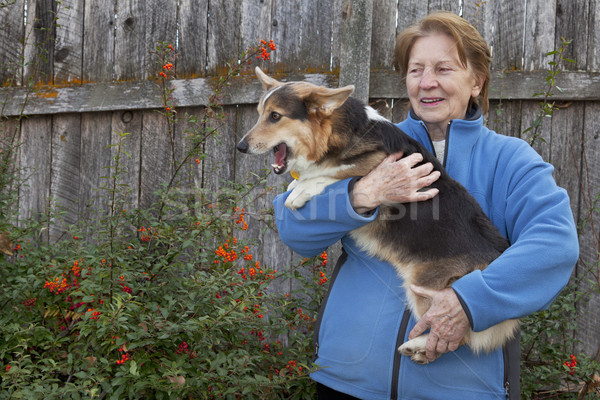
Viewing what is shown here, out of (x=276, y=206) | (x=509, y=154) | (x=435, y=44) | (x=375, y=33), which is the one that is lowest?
(x=276, y=206)

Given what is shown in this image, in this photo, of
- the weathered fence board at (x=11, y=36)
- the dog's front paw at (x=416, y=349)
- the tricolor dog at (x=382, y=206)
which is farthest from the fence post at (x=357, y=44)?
the weathered fence board at (x=11, y=36)

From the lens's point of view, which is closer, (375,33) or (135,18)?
(375,33)

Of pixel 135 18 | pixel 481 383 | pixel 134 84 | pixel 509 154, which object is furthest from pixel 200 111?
pixel 481 383

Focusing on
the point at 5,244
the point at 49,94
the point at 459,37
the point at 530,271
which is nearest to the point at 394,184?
the point at 530,271

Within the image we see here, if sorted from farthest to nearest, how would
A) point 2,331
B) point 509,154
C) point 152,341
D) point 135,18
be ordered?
point 135,18 → point 2,331 → point 152,341 → point 509,154

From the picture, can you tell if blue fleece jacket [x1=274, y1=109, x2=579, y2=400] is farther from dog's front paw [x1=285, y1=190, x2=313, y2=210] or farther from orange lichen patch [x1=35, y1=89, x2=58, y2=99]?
orange lichen patch [x1=35, y1=89, x2=58, y2=99]

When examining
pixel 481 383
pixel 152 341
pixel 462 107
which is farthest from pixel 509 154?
pixel 152 341

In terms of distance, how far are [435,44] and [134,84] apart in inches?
97.5

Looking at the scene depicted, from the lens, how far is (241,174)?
3934 millimetres

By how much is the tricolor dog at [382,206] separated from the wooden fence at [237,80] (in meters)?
0.90

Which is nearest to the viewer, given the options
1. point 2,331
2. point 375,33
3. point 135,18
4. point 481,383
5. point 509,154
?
point 481,383

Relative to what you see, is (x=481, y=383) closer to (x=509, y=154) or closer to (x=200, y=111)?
(x=509, y=154)

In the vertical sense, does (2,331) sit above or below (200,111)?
below

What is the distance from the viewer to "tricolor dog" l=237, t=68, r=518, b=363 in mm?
2174
